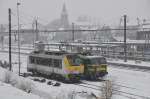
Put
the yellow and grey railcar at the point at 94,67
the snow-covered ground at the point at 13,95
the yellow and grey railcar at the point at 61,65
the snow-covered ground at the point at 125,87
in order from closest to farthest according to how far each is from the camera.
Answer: the snow-covered ground at the point at 13,95
the snow-covered ground at the point at 125,87
the yellow and grey railcar at the point at 61,65
the yellow and grey railcar at the point at 94,67

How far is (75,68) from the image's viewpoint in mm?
25219

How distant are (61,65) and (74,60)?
1087 millimetres

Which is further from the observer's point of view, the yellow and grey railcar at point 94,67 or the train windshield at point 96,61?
the train windshield at point 96,61

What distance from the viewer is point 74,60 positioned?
2542 cm

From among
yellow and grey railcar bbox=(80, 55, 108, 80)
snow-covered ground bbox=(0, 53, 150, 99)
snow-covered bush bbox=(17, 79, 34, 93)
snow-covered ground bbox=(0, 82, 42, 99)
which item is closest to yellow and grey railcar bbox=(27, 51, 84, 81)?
yellow and grey railcar bbox=(80, 55, 108, 80)

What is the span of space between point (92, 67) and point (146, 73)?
608cm

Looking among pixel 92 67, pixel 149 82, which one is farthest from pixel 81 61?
pixel 149 82

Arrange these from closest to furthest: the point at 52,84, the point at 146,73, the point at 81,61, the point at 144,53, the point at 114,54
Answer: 1. the point at 52,84
2. the point at 81,61
3. the point at 146,73
4. the point at 144,53
5. the point at 114,54

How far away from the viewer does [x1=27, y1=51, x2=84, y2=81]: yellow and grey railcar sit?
25.0 metres

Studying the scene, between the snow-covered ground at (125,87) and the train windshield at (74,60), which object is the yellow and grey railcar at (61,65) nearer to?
the train windshield at (74,60)

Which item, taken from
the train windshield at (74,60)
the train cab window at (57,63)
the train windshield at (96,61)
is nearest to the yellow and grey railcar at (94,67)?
the train windshield at (96,61)

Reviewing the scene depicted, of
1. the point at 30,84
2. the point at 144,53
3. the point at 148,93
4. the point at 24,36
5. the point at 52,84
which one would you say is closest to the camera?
the point at 148,93

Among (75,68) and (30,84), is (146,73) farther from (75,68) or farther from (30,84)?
(30,84)

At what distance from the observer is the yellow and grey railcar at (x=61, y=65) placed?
24984mm
